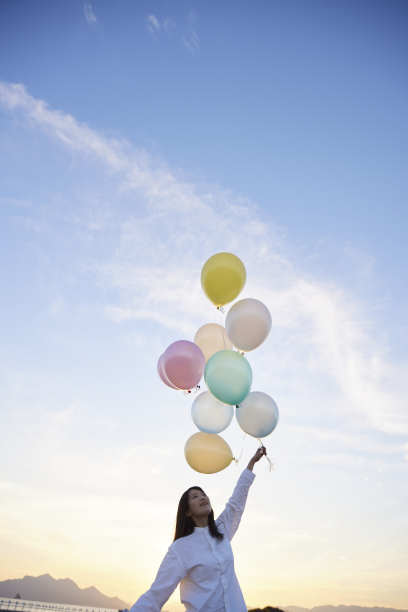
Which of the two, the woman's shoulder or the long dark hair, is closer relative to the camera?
the woman's shoulder

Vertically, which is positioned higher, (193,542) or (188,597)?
(193,542)

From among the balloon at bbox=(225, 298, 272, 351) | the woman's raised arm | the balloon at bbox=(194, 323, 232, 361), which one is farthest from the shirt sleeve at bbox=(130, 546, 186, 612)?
the balloon at bbox=(194, 323, 232, 361)

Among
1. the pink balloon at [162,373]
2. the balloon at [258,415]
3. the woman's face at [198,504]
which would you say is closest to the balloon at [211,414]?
the balloon at [258,415]

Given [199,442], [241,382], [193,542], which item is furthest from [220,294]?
[193,542]

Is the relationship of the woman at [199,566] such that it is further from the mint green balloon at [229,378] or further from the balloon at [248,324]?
the balloon at [248,324]

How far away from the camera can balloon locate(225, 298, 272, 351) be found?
3.78 meters

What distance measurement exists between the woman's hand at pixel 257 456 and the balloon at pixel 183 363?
0.84 meters

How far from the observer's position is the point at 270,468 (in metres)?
3.24

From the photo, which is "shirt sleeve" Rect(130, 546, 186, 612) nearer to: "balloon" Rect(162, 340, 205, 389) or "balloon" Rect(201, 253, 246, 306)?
"balloon" Rect(162, 340, 205, 389)

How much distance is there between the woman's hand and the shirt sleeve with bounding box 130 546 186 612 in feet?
2.65

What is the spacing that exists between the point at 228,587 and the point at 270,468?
3.29 feet

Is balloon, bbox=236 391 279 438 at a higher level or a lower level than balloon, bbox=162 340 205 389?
lower

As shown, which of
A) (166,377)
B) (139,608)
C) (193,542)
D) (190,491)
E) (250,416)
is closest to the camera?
(139,608)

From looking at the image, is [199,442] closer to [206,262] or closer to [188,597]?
[188,597]
